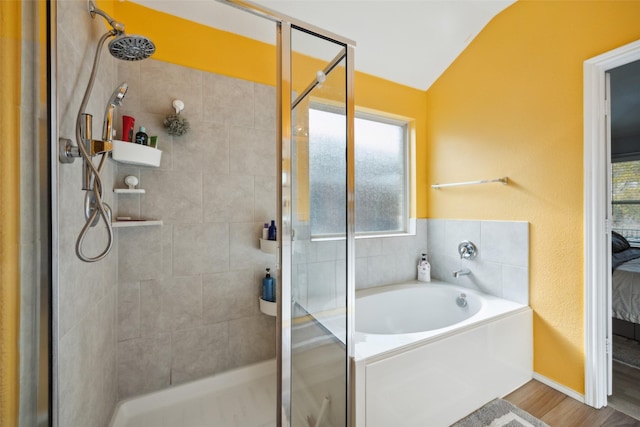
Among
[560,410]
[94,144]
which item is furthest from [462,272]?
[94,144]

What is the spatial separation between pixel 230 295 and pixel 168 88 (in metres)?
1.36

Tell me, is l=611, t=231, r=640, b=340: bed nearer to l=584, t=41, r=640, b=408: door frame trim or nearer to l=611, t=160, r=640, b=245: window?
l=584, t=41, r=640, b=408: door frame trim

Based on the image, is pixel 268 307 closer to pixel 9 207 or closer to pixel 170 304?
pixel 170 304

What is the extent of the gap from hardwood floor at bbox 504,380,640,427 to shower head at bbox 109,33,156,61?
262 cm

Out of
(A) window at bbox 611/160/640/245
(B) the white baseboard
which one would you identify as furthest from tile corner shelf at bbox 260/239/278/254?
(A) window at bbox 611/160/640/245

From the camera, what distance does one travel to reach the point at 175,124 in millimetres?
1532

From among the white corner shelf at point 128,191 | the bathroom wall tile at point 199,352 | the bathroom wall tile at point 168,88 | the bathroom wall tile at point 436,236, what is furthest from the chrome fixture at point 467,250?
the white corner shelf at point 128,191

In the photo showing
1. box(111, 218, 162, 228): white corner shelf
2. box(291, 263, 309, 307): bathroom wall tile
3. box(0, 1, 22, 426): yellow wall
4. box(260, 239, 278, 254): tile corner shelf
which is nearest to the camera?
box(0, 1, 22, 426): yellow wall

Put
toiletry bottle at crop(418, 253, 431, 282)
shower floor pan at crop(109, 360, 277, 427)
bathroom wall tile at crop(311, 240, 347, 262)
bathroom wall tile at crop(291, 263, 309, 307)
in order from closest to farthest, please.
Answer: bathroom wall tile at crop(291, 263, 309, 307) → bathroom wall tile at crop(311, 240, 347, 262) → shower floor pan at crop(109, 360, 277, 427) → toiletry bottle at crop(418, 253, 431, 282)

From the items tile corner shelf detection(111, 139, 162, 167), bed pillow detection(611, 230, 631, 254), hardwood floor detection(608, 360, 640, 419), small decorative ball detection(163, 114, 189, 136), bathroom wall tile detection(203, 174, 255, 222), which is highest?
small decorative ball detection(163, 114, 189, 136)

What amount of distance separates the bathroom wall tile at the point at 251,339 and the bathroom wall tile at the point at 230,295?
60 millimetres

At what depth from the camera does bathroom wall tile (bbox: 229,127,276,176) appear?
1.75 metres

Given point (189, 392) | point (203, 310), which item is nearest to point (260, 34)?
point (203, 310)

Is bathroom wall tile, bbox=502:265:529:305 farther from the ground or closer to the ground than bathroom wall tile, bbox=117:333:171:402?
farther from the ground
